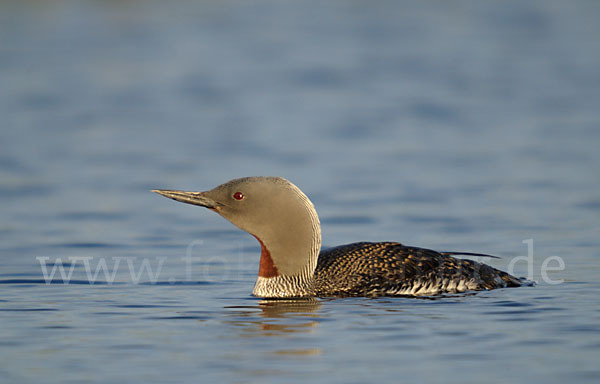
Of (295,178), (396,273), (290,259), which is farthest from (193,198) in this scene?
(295,178)

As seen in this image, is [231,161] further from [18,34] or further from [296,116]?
[18,34]

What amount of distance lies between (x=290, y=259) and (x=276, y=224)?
0.74 feet

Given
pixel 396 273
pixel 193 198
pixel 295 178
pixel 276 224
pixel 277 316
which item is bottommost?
pixel 277 316

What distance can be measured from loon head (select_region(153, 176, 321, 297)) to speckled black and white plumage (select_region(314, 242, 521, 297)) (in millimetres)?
162

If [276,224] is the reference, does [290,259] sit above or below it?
below

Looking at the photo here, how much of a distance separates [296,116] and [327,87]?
2.10 metres

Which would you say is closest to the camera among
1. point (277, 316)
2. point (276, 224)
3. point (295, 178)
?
point (277, 316)

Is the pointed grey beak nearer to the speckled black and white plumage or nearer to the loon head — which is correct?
the loon head

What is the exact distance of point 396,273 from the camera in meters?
6.61

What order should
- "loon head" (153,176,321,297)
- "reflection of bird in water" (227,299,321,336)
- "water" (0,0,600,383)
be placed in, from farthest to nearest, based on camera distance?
"loon head" (153,176,321,297) → "reflection of bird in water" (227,299,321,336) → "water" (0,0,600,383)

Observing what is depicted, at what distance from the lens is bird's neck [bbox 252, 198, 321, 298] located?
6.54 meters

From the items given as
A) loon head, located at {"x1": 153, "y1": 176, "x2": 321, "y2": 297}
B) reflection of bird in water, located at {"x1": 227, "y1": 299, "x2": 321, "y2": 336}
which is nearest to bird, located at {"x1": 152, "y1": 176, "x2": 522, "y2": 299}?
loon head, located at {"x1": 153, "y1": 176, "x2": 321, "y2": 297}

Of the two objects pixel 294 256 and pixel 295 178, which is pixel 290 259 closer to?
pixel 294 256

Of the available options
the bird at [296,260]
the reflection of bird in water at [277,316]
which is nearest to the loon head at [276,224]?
the bird at [296,260]
